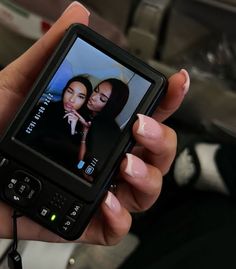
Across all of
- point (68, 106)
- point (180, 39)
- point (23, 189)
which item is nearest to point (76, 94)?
point (68, 106)

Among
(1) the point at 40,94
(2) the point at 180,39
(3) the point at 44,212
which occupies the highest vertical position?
(2) the point at 180,39

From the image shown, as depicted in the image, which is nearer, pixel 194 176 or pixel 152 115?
pixel 152 115

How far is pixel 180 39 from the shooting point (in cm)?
100

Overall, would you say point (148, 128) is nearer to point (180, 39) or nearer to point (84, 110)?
point (84, 110)

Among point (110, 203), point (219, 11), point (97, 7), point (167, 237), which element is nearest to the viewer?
point (110, 203)

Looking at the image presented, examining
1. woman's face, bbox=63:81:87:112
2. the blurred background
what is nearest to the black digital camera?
woman's face, bbox=63:81:87:112

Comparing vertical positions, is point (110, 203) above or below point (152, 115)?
below

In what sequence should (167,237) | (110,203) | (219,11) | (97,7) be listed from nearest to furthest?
(110,203) → (167,237) → (219,11) → (97,7)

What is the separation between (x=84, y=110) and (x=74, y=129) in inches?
0.9

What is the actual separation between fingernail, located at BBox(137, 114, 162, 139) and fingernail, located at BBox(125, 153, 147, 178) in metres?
0.03

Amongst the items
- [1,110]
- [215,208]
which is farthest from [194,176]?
[1,110]

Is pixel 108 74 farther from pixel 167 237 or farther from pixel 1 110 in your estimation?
pixel 167 237

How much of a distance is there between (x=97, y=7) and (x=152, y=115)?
503 millimetres

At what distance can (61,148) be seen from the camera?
1.88 feet
